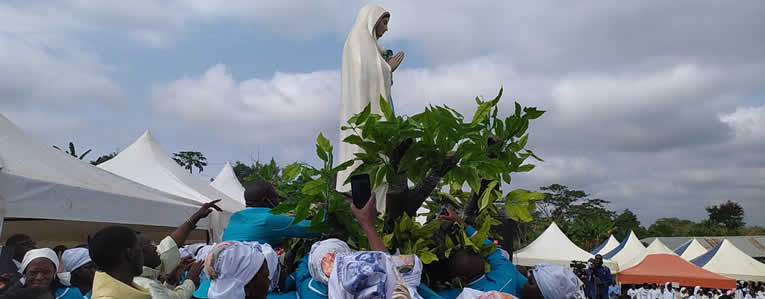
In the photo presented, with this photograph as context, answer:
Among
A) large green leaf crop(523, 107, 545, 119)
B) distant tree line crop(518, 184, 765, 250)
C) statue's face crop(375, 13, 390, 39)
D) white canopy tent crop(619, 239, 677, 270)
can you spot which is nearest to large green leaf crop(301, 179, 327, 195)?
large green leaf crop(523, 107, 545, 119)

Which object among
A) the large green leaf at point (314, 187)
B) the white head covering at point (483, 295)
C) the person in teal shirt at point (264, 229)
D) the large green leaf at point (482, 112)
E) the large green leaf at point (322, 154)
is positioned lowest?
the white head covering at point (483, 295)

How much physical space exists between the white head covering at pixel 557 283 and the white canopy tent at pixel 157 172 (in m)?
7.97

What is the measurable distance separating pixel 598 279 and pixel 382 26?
756 centimetres

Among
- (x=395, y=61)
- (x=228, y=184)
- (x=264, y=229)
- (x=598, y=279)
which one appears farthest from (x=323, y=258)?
(x=228, y=184)

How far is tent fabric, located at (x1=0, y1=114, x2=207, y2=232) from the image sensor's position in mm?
5742

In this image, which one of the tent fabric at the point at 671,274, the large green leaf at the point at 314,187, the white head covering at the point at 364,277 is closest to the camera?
the white head covering at the point at 364,277

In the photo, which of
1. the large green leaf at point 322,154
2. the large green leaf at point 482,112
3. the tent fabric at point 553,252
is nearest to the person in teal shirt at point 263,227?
the large green leaf at point 322,154

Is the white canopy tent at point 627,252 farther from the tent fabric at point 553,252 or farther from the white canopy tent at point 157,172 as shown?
the white canopy tent at point 157,172

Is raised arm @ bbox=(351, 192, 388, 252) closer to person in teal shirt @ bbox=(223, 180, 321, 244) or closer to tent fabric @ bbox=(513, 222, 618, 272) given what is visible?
person in teal shirt @ bbox=(223, 180, 321, 244)

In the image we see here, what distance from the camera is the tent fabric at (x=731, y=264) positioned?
81.9 feet

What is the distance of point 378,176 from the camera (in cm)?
271

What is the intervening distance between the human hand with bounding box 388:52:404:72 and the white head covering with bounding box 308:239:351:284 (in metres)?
2.75

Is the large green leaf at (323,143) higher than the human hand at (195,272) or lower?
higher

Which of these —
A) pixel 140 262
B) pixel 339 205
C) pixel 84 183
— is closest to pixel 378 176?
pixel 339 205
